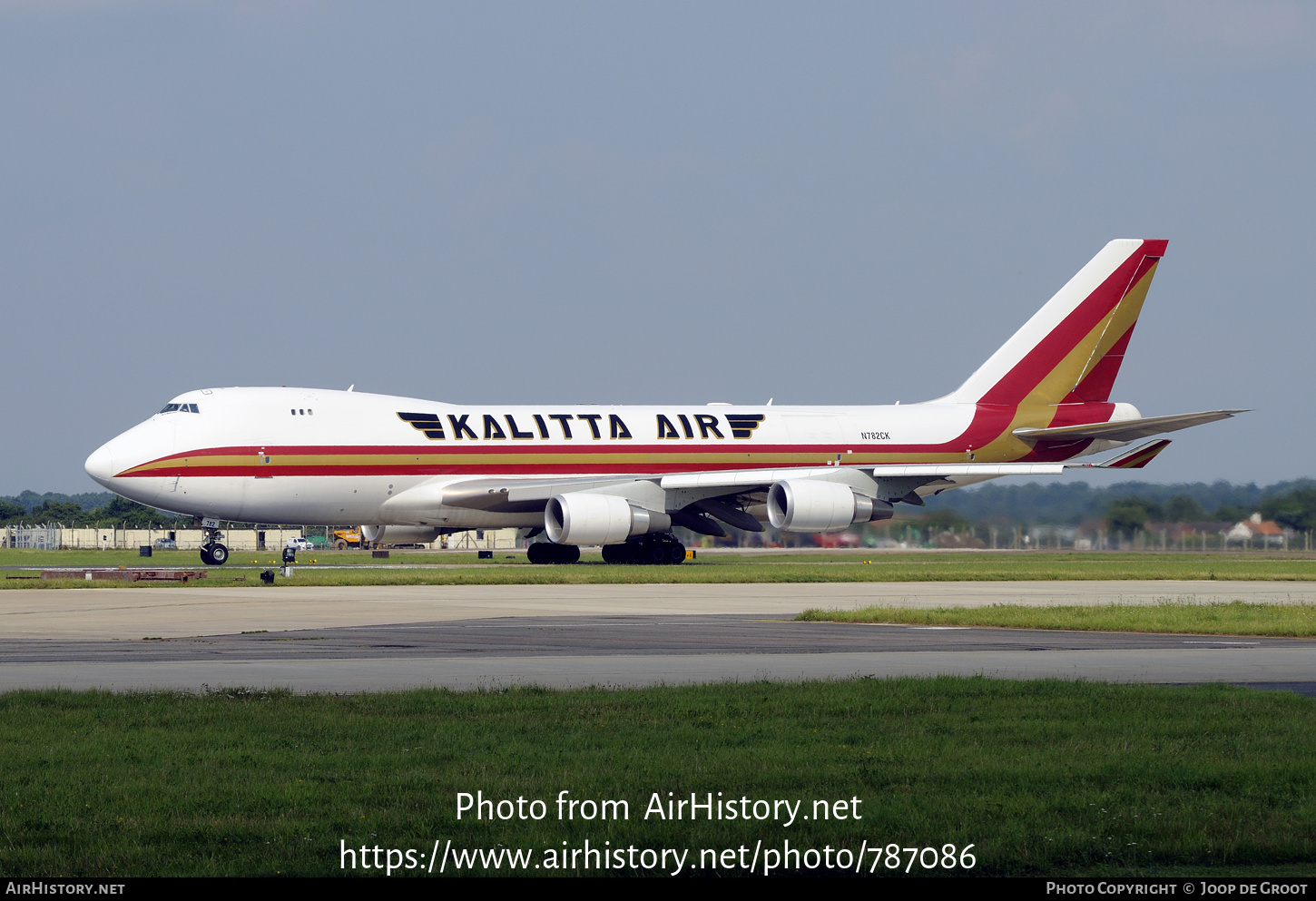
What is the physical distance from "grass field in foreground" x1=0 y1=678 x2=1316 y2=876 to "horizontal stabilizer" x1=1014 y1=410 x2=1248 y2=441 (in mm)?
38491

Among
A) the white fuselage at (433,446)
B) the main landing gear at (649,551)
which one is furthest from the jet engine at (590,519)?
the main landing gear at (649,551)

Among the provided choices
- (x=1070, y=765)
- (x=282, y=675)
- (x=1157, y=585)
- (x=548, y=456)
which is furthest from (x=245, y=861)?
(x=548, y=456)

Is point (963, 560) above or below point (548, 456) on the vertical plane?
below

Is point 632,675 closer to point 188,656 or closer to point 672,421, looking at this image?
point 188,656

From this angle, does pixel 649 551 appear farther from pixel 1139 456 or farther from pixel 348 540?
pixel 348 540

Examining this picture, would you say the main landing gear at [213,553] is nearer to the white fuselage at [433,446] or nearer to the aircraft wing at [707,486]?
the white fuselage at [433,446]

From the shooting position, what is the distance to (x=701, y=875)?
24.7ft

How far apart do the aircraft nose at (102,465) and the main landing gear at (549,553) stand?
1405 cm

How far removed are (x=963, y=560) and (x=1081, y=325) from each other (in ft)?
32.9

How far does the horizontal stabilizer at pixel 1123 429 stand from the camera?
50.5m

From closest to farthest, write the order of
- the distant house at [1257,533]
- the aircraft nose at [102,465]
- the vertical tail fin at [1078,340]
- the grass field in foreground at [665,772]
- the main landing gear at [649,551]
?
the grass field in foreground at [665,772]
the aircraft nose at [102,465]
the main landing gear at [649,551]
the distant house at [1257,533]
the vertical tail fin at [1078,340]

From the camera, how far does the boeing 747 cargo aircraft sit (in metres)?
46.9

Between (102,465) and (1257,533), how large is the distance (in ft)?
134

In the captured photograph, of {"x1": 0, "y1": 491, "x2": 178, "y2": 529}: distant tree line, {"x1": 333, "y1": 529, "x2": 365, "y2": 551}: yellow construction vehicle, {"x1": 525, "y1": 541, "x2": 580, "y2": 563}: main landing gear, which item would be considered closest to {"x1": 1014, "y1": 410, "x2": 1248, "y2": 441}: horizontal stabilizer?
{"x1": 525, "y1": 541, "x2": 580, "y2": 563}: main landing gear
